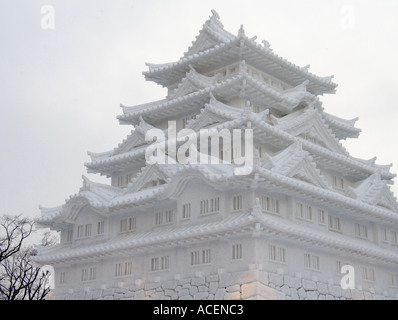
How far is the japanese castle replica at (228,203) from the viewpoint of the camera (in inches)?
1030

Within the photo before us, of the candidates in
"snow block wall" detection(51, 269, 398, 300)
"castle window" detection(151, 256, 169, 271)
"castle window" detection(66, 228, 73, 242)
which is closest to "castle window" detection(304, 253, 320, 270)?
"snow block wall" detection(51, 269, 398, 300)

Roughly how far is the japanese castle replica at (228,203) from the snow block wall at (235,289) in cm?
6

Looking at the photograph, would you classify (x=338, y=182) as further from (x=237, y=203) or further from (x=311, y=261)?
(x=237, y=203)

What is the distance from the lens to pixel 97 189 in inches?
1294

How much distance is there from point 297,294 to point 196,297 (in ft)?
14.9

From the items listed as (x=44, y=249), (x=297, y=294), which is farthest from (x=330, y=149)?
(x=44, y=249)

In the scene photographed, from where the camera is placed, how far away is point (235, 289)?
25016mm

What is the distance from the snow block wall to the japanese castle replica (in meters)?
0.06

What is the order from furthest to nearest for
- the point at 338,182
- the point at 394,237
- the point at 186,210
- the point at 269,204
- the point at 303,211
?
the point at 338,182 < the point at 394,237 < the point at 303,211 < the point at 186,210 < the point at 269,204

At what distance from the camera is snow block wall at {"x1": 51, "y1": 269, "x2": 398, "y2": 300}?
2473cm

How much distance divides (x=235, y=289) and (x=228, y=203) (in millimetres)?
4109

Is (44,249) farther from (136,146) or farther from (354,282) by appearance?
(354,282)

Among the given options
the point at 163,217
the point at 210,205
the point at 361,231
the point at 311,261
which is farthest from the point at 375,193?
the point at 163,217

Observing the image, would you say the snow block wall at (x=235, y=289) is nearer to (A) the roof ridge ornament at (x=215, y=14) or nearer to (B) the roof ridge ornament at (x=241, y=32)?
(B) the roof ridge ornament at (x=241, y=32)
